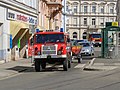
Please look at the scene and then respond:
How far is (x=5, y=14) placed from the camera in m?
28.8

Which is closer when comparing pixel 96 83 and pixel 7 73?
pixel 96 83

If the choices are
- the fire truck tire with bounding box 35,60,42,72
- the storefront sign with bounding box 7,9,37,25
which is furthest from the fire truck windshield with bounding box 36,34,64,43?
the storefront sign with bounding box 7,9,37,25

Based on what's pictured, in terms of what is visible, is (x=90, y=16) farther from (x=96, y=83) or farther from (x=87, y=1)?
(x=96, y=83)

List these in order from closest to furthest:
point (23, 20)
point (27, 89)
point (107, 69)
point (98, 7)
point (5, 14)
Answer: point (27, 89) → point (107, 69) → point (5, 14) → point (23, 20) → point (98, 7)

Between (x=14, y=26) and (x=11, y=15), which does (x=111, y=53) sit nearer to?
(x=14, y=26)

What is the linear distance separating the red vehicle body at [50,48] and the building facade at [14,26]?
20.7 feet

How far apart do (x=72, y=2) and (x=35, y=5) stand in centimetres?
7712

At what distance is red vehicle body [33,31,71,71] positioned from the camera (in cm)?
2188

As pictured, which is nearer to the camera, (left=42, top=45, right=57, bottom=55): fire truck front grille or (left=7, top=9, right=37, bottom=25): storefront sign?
(left=42, top=45, right=57, bottom=55): fire truck front grille

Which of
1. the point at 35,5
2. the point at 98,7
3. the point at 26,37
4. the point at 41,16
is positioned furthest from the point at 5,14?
the point at 98,7

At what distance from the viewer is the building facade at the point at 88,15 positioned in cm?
11338

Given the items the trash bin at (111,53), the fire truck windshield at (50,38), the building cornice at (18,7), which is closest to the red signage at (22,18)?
the building cornice at (18,7)

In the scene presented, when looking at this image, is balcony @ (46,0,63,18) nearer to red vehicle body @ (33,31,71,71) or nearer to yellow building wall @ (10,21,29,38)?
yellow building wall @ (10,21,29,38)

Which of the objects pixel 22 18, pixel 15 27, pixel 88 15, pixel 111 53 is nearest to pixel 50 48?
pixel 15 27
